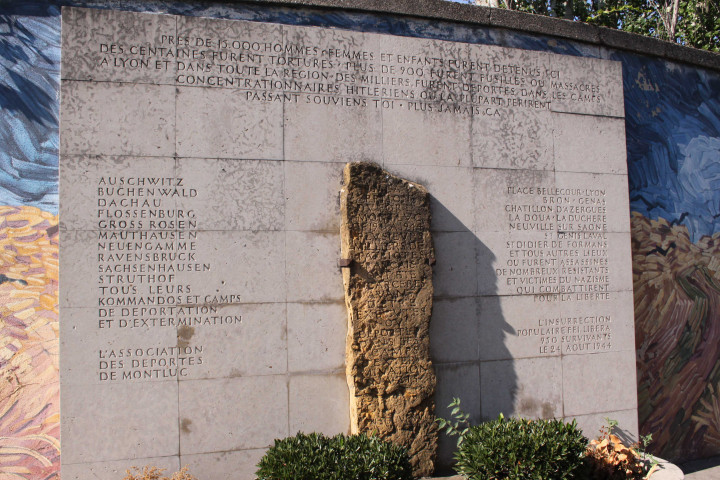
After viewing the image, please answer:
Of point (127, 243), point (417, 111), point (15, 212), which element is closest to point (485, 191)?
point (417, 111)

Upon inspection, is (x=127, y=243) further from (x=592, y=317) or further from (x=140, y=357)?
(x=592, y=317)

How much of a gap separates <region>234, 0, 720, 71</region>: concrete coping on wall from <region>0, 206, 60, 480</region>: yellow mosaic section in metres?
3.35

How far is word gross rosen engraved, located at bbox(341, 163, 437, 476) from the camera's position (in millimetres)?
5867

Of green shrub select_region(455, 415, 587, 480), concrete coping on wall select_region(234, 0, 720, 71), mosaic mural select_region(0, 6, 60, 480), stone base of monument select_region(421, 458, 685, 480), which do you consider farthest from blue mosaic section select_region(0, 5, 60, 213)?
stone base of monument select_region(421, 458, 685, 480)

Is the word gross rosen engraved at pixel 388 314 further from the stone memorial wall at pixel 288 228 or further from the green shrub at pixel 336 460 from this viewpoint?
the green shrub at pixel 336 460

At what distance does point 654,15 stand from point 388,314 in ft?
46.8

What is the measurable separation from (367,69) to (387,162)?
1.06 metres

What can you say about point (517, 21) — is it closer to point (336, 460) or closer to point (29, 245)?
point (336, 460)

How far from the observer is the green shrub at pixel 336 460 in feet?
15.4

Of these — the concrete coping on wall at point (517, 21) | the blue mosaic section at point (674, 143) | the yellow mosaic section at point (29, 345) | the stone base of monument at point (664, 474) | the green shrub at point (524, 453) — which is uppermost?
the concrete coping on wall at point (517, 21)

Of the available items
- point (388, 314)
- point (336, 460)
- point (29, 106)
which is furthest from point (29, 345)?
point (388, 314)

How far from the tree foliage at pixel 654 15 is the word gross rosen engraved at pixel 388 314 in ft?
37.1

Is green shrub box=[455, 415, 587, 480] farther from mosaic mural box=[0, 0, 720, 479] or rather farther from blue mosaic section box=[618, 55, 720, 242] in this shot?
blue mosaic section box=[618, 55, 720, 242]

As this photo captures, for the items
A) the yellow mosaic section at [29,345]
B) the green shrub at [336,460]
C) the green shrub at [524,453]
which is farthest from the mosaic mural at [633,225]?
the green shrub at [524,453]
